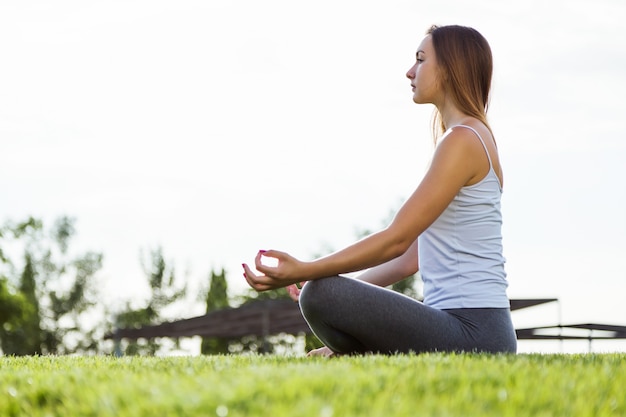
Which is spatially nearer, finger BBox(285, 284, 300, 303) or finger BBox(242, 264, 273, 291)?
finger BBox(242, 264, 273, 291)

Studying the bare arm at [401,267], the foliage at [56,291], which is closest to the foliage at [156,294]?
the foliage at [56,291]

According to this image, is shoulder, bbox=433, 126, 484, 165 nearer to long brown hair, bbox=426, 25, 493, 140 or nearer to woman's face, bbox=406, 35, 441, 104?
long brown hair, bbox=426, 25, 493, 140

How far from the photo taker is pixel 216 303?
43.0 meters

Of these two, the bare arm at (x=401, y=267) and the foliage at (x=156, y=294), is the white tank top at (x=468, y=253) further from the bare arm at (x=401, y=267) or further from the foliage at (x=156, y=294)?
the foliage at (x=156, y=294)

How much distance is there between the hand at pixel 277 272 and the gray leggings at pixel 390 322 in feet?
0.51

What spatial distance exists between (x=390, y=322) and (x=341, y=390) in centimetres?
126

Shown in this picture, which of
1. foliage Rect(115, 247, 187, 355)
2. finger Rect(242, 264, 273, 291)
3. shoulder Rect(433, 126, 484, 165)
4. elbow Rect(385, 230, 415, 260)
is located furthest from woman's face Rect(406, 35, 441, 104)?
foliage Rect(115, 247, 187, 355)

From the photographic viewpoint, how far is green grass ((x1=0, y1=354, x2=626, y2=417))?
2.53 m

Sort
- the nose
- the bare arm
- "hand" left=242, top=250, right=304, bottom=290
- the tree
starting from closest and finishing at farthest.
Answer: "hand" left=242, top=250, right=304, bottom=290, the nose, the bare arm, the tree

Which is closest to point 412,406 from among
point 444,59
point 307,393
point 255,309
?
point 307,393

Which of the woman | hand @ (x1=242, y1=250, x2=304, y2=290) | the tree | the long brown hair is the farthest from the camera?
the tree

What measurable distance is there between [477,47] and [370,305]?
1.53 metres

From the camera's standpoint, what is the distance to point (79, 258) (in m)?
53.9

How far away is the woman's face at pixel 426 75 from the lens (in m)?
4.35
